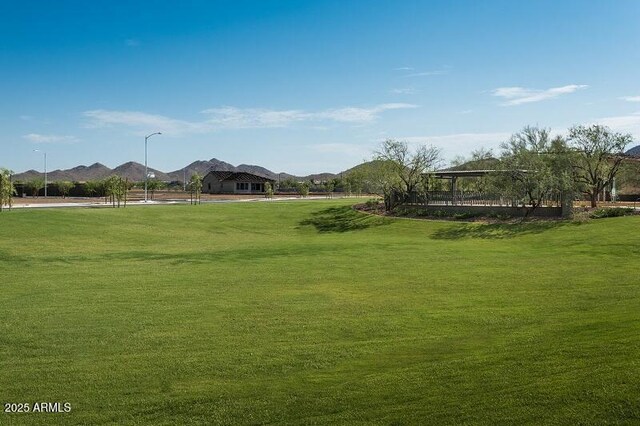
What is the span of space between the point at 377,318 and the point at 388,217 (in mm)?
30539

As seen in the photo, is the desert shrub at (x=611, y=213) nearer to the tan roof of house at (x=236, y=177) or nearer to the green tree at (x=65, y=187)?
the tan roof of house at (x=236, y=177)

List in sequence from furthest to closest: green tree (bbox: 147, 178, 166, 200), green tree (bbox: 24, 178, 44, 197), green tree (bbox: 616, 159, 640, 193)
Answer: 1. green tree (bbox: 147, 178, 166, 200)
2. green tree (bbox: 24, 178, 44, 197)
3. green tree (bbox: 616, 159, 640, 193)

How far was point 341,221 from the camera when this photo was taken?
41031mm

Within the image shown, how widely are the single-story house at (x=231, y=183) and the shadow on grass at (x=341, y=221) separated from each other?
67346 millimetres

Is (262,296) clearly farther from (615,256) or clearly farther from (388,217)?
(388,217)

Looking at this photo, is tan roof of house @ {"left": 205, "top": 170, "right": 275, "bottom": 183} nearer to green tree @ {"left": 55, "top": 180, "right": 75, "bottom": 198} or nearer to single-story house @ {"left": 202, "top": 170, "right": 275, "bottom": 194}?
single-story house @ {"left": 202, "top": 170, "right": 275, "bottom": 194}

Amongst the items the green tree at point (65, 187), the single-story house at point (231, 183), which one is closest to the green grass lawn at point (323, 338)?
the green tree at point (65, 187)

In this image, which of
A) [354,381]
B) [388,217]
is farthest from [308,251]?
[388,217]

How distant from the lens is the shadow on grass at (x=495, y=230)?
30.5 metres

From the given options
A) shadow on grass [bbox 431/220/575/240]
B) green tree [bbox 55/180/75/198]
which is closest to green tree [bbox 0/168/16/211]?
shadow on grass [bbox 431/220/575/240]

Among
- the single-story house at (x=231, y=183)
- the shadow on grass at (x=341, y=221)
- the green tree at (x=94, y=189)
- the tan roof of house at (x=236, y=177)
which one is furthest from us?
the tan roof of house at (x=236, y=177)

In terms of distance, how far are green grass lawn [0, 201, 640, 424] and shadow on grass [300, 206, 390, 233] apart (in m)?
16.7

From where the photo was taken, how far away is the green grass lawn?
257 inches

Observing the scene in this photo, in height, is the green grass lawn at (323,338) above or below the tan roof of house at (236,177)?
below
